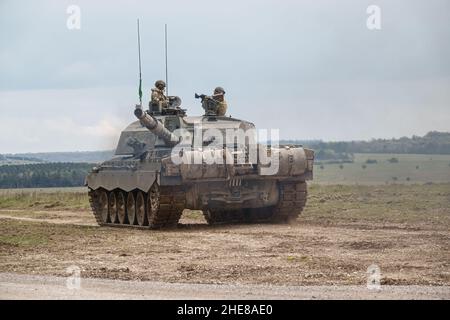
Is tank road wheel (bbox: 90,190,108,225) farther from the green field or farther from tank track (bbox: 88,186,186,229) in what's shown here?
the green field

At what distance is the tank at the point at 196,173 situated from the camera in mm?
26969

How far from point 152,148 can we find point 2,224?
3.97m

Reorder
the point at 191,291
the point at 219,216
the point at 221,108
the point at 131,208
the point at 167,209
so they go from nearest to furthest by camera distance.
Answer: the point at 191,291 → the point at 167,209 → the point at 131,208 → the point at 219,216 → the point at 221,108

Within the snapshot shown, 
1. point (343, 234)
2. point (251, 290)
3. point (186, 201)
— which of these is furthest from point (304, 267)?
point (186, 201)

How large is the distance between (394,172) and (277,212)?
51.0 m

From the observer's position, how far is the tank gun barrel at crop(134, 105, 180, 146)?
1062 inches

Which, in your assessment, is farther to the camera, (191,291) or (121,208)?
(121,208)

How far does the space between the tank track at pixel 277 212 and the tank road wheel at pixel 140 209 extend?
1.54 meters

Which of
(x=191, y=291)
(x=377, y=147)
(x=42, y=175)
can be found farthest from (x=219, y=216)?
(x=377, y=147)

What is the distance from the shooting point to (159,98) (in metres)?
30.5
